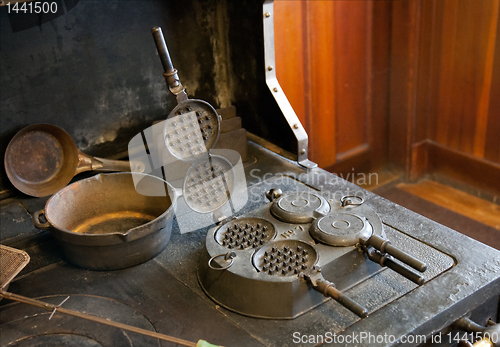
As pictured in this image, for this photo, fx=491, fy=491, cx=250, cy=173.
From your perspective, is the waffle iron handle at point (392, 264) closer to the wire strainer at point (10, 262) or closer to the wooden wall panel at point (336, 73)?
the wire strainer at point (10, 262)

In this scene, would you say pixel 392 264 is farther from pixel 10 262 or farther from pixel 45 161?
pixel 45 161

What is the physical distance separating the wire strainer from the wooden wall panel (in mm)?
1413

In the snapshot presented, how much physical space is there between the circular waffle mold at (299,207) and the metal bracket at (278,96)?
34 cm

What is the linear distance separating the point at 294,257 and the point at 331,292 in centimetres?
Result: 14

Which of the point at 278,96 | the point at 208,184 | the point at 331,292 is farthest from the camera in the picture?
the point at 278,96

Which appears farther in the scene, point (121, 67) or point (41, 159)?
point (121, 67)

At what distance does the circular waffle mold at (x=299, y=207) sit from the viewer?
4.02 feet

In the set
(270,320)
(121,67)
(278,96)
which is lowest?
(270,320)

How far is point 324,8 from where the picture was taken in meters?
2.23

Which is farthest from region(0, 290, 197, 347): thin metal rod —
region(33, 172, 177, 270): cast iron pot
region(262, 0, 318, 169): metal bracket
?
region(262, 0, 318, 169): metal bracket

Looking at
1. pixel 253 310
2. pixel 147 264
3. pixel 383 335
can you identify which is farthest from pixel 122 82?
pixel 383 335

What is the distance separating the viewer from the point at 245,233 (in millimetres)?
1204

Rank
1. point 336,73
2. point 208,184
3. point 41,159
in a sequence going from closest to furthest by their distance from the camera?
point 208,184
point 41,159
point 336,73

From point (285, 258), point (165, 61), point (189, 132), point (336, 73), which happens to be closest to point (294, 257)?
point (285, 258)
